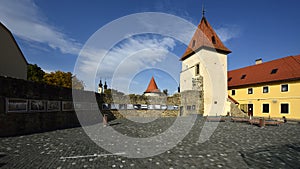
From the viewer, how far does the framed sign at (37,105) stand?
11.2 metres

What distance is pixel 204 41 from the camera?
29359mm

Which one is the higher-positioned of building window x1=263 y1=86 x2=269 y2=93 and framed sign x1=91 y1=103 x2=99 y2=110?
building window x1=263 y1=86 x2=269 y2=93

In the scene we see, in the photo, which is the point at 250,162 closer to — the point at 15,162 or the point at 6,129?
the point at 15,162

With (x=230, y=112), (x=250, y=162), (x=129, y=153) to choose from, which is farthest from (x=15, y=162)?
(x=230, y=112)

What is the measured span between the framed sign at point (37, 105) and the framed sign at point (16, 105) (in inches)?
13.9

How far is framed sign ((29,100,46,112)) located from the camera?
11234mm

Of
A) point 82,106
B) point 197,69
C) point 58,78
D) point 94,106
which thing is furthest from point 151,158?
point 58,78

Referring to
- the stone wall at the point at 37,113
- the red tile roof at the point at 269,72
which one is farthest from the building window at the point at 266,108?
the stone wall at the point at 37,113

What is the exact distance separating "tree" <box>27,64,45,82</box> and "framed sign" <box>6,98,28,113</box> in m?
32.5

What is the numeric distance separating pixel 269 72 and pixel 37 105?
112ft

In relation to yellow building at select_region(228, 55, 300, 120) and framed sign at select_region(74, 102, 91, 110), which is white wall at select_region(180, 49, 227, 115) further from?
framed sign at select_region(74, 102, 91, 110)

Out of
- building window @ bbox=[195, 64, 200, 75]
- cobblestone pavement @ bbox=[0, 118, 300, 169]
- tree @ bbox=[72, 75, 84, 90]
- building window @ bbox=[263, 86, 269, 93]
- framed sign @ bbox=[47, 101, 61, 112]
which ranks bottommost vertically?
cobblestone pavement @ bbox=[0, 118, 300, 169]

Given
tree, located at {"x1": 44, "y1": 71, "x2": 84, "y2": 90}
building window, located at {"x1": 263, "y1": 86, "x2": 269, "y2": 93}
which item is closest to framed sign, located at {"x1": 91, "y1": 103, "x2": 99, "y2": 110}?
tree, located at {"x1": 44, "y1": 71, "x2": 84, "y2": 90}

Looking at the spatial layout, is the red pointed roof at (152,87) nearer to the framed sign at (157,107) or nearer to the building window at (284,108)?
the framed sign at (157,107)
